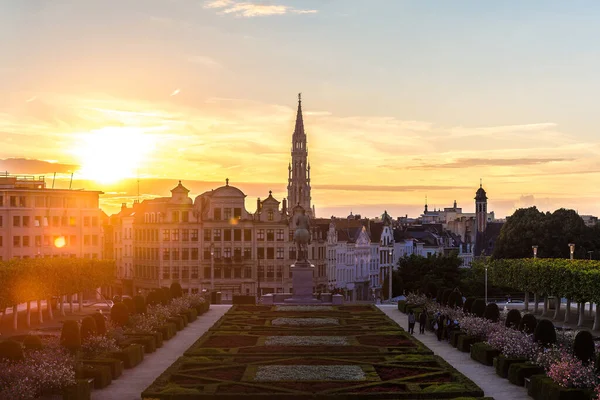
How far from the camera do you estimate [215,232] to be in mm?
132125

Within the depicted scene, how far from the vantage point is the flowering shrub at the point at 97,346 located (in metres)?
46.5

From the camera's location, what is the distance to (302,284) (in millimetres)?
85875

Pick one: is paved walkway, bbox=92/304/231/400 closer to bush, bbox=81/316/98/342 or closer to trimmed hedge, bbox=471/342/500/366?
bush, bbox=81/316/98/342

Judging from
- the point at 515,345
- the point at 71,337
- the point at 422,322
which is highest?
the point at 71,337

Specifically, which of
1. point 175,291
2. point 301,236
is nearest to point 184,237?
point 175,291

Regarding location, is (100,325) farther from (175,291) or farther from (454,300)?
(175,291)

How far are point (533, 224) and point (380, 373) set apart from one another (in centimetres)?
7385

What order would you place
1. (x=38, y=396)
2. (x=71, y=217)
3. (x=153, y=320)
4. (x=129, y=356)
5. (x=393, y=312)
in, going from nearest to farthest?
(x=38, y=396), (x=129, y=356), (x=153, y=320), (x=393, y=312), (x=71, y=217)

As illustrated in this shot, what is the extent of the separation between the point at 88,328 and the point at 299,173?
398 feet

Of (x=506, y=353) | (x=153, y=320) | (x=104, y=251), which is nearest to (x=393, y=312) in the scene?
(x=153, y=320)

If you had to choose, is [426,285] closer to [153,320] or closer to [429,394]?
[153,320]

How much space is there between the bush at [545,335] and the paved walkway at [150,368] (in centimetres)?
1677

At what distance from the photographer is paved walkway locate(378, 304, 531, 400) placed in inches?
1565

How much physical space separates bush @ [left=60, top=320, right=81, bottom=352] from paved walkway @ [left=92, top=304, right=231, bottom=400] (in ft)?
7.96
